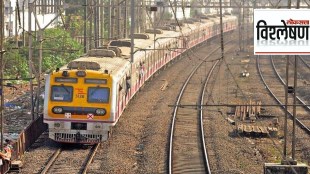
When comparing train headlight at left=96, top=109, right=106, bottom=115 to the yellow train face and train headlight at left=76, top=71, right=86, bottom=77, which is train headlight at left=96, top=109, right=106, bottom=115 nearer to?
the yellow train face

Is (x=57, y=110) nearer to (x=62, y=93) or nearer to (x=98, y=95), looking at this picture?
(x=62, y=93)

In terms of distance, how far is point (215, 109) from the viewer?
30688mm

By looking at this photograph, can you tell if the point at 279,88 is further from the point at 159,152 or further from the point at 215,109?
the point at 159,152

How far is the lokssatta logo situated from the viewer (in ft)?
52.1

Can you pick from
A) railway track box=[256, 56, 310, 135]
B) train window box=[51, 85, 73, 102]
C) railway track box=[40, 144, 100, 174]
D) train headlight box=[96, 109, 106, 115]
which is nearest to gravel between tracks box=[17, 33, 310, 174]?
railway track box=[40, 144, 100, 174]

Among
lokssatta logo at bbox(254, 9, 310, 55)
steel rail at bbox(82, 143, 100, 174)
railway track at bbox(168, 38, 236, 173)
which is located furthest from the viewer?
railway track at bbox(168, 38, 236, 173)

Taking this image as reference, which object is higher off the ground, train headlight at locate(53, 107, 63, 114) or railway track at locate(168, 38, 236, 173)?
train headlight at locate(53, 107, 63, 114)

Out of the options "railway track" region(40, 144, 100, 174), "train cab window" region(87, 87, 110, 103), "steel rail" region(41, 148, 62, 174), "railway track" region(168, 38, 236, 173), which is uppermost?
"train cab window" region(87, 87, 110, 103)

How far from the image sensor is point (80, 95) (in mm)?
21938

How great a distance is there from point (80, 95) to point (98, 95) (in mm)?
505

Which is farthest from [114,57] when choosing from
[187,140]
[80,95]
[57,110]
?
[57,110]

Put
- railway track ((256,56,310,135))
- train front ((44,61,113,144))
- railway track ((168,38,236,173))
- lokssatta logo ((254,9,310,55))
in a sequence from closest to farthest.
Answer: lokssatta logo ((254,9,310,55)), railway track ((168,38,236,173)), train front ((44,61,113,144)), railway track ((256,56,310,135))

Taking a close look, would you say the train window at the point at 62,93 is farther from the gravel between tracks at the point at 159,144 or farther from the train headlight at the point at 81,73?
the gravel between tracks at the point at 159,144

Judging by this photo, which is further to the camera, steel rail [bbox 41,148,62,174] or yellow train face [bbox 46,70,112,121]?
yellow train face [bbox 46,70,112,121]
